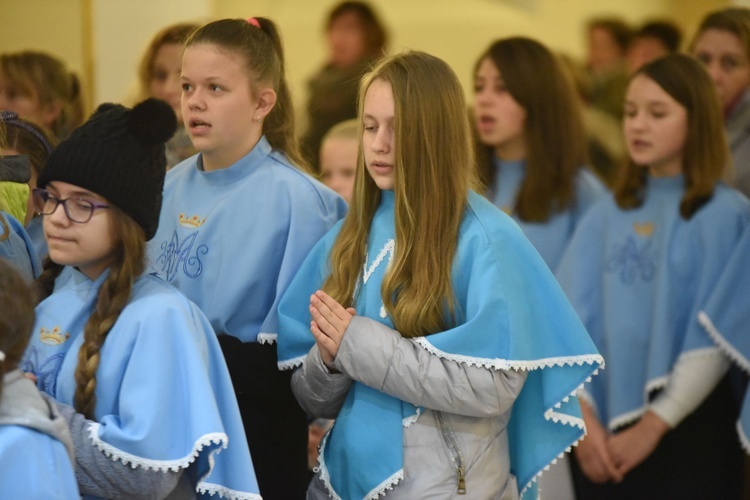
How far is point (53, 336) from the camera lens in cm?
247

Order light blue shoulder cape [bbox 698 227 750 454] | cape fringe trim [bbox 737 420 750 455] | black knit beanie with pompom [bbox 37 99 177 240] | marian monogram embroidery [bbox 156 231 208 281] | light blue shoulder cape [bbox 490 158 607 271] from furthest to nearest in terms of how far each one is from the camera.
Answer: light blue shoulder cape [bbox 490 158 607 271], light blue shoulder cape [bbox 698 227 750 454], cape fringe trim [bbox 737 420 750 455], marian monogram embroidery [bbox 156 231 208 281], black knit beanie with pompom [bbox 37 99 177 240]

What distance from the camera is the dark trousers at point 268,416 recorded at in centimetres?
283

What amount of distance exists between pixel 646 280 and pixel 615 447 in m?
0.57

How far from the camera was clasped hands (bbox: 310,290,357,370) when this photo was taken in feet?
8.46

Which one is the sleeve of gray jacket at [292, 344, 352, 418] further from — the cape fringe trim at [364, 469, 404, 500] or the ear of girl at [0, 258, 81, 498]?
the ear of girl at [0, 258, 81, 498]

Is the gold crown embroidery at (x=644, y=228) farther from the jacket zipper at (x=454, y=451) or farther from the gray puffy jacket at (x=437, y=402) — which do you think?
the jacket zipper at (x=454, y=451)

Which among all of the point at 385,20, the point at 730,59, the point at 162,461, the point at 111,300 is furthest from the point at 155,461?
the point at 385,20

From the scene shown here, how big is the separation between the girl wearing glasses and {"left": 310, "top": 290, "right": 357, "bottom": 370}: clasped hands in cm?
24

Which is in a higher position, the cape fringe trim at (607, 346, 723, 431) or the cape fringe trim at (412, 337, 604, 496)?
the cape fringe trim at (412, 337, 604, 496)

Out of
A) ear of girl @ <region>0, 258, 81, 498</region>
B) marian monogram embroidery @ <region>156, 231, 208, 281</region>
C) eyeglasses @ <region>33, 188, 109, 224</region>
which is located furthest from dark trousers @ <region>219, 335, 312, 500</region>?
ear of girl @ <region>0, 258, 81, 498</region>

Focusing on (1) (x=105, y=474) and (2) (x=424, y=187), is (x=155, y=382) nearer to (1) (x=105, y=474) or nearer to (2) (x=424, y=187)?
(1) (x=105, y=474)

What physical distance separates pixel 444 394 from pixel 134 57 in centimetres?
359

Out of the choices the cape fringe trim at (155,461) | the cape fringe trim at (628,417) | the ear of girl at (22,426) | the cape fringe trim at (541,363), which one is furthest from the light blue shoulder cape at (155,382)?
the cape fringe trim at (628,417)

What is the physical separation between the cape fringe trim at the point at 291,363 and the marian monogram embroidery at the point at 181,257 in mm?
325
